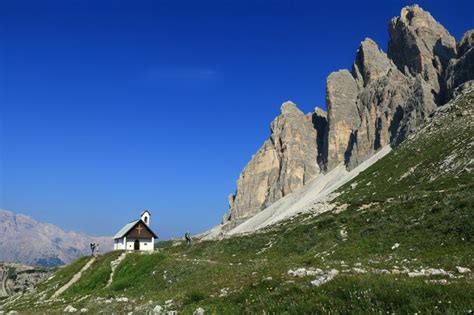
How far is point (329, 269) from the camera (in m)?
20.1

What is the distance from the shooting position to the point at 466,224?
26156mm

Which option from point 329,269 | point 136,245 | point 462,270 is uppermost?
point 136,245

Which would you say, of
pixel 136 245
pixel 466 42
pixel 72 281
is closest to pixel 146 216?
pixel 136 245

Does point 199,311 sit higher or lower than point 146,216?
lower

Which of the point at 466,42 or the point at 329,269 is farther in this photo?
the point at 466,42

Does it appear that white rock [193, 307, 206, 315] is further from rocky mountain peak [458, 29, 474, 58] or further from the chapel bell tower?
rocky mountain peak [458, 29, 474, 58]

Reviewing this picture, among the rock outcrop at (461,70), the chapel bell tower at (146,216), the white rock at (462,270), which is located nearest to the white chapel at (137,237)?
the chapel bell tower at (146,216)

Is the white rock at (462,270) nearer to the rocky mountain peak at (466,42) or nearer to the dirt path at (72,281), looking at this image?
the dirt path at (72,281)

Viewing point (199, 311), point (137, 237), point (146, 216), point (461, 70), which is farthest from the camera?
point (461, 70)

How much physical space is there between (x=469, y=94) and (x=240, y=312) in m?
108

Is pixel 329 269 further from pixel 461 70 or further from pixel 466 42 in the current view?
pixel 466 42

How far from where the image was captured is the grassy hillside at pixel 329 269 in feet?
37.2

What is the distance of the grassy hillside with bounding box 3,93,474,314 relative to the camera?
11.4 metres

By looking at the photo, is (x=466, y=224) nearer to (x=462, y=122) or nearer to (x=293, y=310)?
(x=293, y=310)
